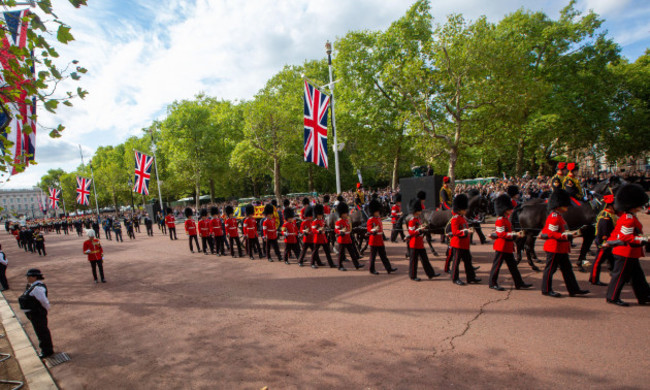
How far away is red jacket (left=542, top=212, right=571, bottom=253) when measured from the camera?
564cm

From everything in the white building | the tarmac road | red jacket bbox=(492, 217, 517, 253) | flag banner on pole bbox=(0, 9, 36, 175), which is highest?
the white building

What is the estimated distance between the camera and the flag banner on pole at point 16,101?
4137 millimetres

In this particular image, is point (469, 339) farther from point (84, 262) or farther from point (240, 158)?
point (240, 158)

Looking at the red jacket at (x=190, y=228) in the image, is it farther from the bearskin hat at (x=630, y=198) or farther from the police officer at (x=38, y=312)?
the bearskin hat at (x=630, y=198)

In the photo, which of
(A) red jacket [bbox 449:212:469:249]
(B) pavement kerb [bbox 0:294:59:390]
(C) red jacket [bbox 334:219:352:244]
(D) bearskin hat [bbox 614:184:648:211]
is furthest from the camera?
(C) red jacket [bbox 334:219:352:244]

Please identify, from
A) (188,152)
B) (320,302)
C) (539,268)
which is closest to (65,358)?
(320,302)

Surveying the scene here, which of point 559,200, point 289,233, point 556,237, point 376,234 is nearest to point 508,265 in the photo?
point 556,237

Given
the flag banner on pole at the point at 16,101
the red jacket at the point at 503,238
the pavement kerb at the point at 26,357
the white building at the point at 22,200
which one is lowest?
the pavement kerb at the point at 26,357

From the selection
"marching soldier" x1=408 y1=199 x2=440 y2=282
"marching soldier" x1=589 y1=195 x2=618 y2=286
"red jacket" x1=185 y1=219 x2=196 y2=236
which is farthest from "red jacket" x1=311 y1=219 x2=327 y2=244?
"red jacket" x1=185 y1=219 x2=196 y2=236

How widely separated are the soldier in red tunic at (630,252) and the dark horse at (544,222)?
6.48 ft

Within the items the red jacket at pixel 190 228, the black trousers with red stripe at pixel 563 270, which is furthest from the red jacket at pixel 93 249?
the black trousers with red stripe at pixel 563 270

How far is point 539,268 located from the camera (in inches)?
301

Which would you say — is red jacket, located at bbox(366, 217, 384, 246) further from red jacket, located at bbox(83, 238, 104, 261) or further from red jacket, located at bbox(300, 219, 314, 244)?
red jacket, located at bbox(83, 238, 104, 261)

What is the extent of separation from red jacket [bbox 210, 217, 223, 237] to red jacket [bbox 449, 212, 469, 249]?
882cm
